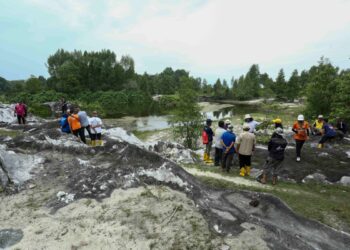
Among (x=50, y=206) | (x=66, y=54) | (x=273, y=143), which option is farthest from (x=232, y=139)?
(x=66, y=54)

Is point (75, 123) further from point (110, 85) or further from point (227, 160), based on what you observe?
point (110, 85)

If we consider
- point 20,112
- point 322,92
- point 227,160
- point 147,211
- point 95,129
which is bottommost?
point 147,211

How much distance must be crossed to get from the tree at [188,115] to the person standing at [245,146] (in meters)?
10.1

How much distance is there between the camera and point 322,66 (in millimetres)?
33406

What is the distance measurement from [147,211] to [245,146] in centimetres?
536

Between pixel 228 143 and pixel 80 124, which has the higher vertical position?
pixel 80 124

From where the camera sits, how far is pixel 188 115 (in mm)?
20844

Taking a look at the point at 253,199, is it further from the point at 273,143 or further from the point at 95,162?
the point at 95,162

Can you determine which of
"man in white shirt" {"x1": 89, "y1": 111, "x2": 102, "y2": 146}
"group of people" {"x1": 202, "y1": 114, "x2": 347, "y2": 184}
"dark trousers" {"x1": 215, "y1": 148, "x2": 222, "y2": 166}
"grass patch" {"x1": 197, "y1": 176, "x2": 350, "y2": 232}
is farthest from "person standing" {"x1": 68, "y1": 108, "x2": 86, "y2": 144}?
"dark trousers" {"x1": 215, "y1": 148, "x2": 222, "y2": 166}

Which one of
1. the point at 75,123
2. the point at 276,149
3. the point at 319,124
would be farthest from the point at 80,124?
the point at 319,124

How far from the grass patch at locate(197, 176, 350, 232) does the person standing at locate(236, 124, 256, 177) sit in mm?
1510

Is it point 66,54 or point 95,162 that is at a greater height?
point 66,54

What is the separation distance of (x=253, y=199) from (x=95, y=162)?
591 cm

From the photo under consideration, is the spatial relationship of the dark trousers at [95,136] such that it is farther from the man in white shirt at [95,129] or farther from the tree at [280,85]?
the tree at [280,85]
